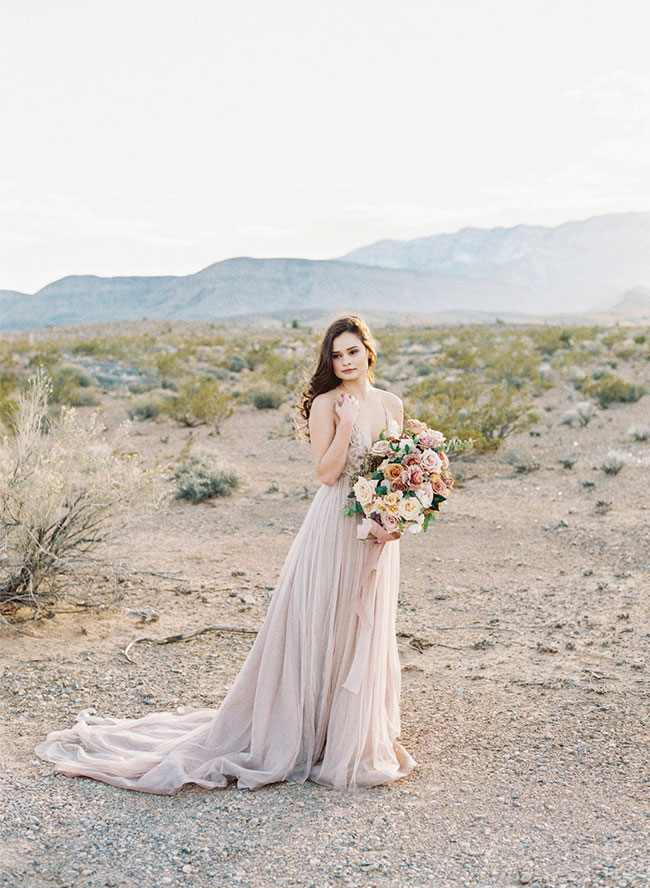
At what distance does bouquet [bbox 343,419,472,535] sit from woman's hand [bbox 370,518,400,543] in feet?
0.06

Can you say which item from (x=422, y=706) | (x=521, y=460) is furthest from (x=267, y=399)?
(x=422, y=706)

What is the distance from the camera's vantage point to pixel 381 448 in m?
3.99

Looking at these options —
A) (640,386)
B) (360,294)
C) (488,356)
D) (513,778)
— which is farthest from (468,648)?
(360,294)

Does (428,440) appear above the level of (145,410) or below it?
above

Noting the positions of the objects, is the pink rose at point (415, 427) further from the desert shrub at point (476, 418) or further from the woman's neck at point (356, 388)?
the desert shrub at point (476, 418)

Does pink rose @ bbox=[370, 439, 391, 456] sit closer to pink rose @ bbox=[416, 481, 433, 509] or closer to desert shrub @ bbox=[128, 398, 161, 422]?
pink rose @ bbox=[416, 481, 433, 509]

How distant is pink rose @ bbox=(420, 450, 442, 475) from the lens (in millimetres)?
3883

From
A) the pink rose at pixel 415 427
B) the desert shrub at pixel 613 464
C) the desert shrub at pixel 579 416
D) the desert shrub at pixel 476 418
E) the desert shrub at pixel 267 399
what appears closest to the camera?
the pink rose at pixel 415 427

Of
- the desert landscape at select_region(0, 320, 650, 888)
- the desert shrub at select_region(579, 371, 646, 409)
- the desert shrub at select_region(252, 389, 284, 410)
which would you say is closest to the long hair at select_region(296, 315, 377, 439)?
the desert landscape at select_region(0, 320, 650, 888)

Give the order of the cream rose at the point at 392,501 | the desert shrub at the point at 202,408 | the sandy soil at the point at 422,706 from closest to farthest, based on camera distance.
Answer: the sandy soil at the point at 422,706, the cream rose at the point at 392,501, the desert shrub at the point at 202,408

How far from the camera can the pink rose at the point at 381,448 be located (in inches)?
157

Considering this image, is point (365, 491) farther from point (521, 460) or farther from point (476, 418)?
point (476, 418)

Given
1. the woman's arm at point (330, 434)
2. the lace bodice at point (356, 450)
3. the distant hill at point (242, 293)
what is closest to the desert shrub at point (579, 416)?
the lace bodice at point (356, 450)

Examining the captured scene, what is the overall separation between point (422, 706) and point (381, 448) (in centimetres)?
170
